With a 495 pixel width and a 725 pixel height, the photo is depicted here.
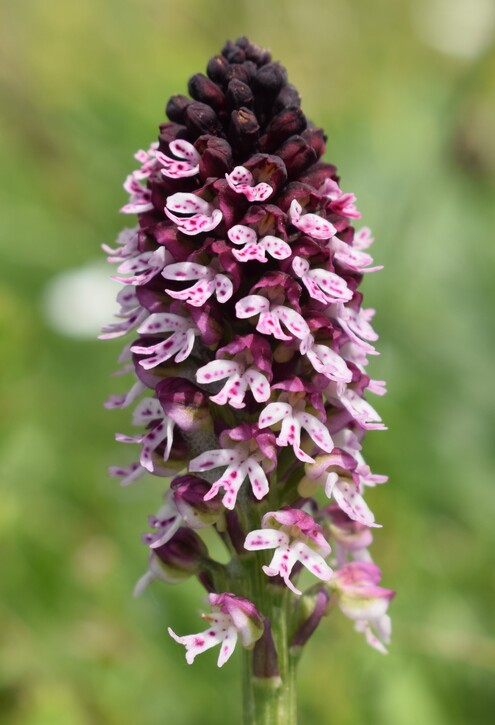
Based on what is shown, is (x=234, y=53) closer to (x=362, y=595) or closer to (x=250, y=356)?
(x=250, y=356)

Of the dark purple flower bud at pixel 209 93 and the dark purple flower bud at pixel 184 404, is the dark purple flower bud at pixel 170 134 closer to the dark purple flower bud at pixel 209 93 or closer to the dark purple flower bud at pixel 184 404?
the dark purple flower bud at pixel 209 93

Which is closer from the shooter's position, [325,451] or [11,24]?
[325,451]

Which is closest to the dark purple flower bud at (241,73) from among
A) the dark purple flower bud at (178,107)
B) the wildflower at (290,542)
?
the dark purple flower bud at (178,107)

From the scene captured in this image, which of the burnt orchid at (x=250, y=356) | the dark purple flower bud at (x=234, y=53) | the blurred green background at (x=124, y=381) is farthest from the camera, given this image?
the blurred green background at (x=124, y=381)

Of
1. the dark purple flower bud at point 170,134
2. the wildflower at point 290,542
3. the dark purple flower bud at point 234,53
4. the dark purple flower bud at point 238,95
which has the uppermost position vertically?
the dark purple flower bud at point 234,53

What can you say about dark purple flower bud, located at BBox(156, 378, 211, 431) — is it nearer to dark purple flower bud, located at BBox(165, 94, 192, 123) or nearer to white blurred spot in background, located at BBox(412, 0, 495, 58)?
dark purple flower bud, located at BBox(165, 94, 192, 123)

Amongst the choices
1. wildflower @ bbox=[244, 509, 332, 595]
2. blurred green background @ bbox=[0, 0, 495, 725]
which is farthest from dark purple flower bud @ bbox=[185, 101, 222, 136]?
blurred green background @ bbox=[0, 0, 495, 725]

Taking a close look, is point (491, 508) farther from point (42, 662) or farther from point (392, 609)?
point (42, 662)

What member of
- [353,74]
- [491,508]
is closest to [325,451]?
[491,508]
